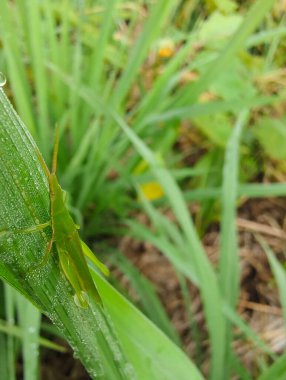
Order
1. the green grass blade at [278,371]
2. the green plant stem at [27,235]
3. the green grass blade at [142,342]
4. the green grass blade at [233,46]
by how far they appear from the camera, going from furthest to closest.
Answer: the green grass blade at [233,46] → the green grass blade at [278,371] → the green grass blade at [142,342] → the green plant stem at [27,235]

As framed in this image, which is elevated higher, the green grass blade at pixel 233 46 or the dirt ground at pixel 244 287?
the green grass blade at pixel 233 46

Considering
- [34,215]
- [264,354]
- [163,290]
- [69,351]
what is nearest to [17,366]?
[69,351]

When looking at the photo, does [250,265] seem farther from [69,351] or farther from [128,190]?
[69,351]

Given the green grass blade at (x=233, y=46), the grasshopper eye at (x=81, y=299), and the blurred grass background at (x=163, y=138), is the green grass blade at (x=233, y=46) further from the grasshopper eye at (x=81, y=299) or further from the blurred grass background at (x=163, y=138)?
the grasshopper eye at (x=81, y=299)

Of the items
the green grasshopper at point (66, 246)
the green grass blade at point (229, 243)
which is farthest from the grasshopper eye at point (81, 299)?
the green grass blade at point (229, 243)

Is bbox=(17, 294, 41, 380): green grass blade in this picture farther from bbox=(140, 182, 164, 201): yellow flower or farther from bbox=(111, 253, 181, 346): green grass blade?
bbox=(140, 182, 164, 201): yellow flower

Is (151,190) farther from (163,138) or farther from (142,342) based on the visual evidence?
(142,342)

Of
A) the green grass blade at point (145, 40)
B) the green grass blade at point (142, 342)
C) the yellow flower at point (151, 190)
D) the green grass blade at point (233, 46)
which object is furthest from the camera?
the yellow flower at point (151, 190)
